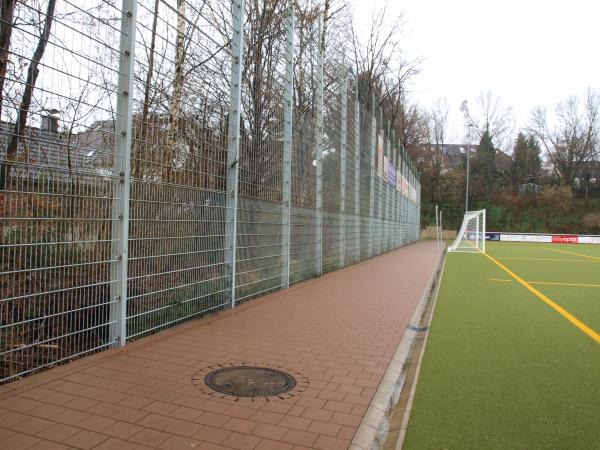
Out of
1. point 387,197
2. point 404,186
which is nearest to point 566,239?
point 404,186

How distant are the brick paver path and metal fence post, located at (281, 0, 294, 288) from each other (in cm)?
261

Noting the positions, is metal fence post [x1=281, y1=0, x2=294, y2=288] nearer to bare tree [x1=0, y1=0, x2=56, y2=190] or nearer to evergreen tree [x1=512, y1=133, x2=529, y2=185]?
bare tree [x1=0, y1=0, x2=56, y2=190]

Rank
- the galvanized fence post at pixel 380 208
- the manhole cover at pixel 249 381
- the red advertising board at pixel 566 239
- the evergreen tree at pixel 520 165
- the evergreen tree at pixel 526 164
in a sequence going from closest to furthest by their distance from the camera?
the manhole cover at pixel 249 381, the galvanized fence post at pixel 380 208, the red advertising board at pixel 566 239, the evergreen tree at pixel 520 165, the evergreen tree at pixel 526 164

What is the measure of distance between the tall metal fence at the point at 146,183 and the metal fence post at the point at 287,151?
3cm

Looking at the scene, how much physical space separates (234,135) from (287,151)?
2.37 m

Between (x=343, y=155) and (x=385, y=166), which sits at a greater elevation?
(x=385, y=166)

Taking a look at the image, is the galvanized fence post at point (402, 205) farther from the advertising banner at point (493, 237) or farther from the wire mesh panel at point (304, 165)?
the advertising banner at point (493, 237)

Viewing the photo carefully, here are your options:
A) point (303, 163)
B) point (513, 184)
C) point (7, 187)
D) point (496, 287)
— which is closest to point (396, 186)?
point (496, 287)

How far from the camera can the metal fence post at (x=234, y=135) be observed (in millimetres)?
7500

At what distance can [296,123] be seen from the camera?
1079 centimetres

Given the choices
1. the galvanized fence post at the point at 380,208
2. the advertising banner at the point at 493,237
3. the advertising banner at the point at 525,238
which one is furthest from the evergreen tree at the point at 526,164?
the galvanized fence post at the point at 380,208

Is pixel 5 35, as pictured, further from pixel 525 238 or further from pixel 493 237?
pixel 525 238

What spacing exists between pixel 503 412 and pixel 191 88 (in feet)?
17.4

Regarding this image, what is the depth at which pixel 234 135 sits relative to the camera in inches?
296
